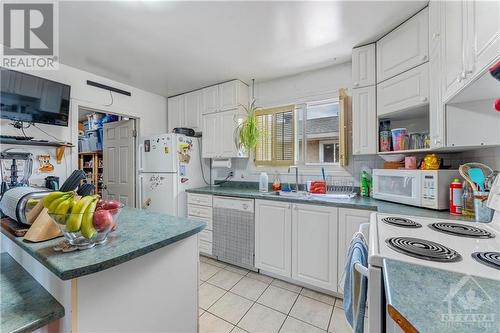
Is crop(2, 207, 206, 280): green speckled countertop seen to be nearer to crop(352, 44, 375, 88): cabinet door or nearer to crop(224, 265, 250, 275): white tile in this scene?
crop(224, 265, 250, 275): white tile

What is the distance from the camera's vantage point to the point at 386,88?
1884mm

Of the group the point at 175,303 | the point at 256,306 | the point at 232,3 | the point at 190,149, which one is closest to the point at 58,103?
the point at 190,149

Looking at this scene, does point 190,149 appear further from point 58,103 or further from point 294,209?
point 294,209

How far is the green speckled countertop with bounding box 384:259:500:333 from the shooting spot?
420 millimetres

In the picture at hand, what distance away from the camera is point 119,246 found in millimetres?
836

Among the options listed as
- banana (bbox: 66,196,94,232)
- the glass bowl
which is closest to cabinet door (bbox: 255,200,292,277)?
the glass bowl

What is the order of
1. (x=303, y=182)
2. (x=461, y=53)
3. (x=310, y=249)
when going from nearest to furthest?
(x=461, y=53)
(x=310, y=249)
(x=303, y=182)

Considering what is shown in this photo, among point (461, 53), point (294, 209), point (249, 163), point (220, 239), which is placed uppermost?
point (461, 53)

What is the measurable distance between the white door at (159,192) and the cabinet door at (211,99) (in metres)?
1.13

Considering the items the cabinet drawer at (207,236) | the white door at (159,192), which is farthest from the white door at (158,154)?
the cabinet drawer at (207,236)

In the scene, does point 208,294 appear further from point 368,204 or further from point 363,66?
point 363,66

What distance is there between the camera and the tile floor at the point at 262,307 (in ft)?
5.24

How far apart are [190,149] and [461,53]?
2.87 meters

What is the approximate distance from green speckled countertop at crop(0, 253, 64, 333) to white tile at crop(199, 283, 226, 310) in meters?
1.31
